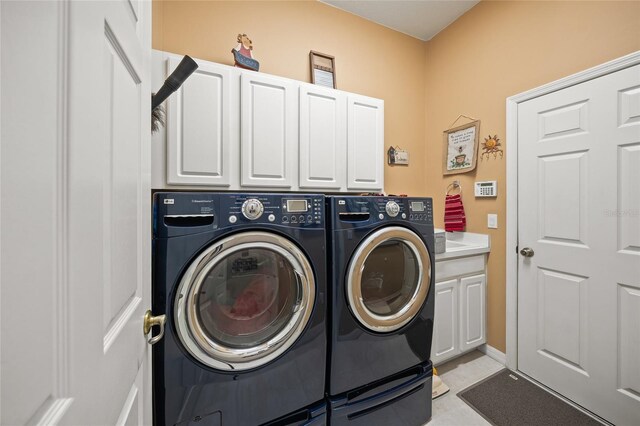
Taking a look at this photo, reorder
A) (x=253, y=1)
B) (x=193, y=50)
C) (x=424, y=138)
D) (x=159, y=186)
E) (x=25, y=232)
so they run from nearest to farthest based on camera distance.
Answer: (x=25, y=232) → (x=159, y=186) → (x=193, y=50) → (x=253, y=1) → (x=424, y=138)

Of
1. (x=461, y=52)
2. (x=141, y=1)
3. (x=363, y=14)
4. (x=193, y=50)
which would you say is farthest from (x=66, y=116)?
(x=461, y=52)

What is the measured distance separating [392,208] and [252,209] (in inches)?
29.6

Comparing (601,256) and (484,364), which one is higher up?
(601,256)

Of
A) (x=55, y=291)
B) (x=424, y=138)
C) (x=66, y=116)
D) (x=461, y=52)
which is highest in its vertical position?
(x=461, y=52)

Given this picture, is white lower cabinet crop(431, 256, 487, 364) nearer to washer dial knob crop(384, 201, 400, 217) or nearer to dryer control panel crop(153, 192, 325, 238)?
washer dial knob crop(384, 201, 400, 217)

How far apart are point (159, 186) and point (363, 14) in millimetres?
2328

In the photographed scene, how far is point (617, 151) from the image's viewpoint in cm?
144

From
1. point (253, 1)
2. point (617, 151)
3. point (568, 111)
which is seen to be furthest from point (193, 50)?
point (617, 151)

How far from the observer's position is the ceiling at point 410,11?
7.27 feet

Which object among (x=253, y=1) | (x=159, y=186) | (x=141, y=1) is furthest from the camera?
(x=253, y=1)

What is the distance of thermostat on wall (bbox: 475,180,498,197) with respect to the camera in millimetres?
2062

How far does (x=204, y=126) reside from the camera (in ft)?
4.98

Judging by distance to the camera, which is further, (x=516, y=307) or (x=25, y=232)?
(x=516, y=307)

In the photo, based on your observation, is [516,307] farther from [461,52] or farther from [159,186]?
[159,186]
